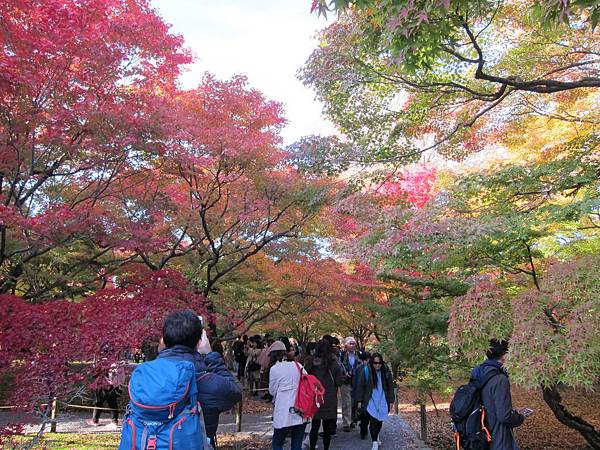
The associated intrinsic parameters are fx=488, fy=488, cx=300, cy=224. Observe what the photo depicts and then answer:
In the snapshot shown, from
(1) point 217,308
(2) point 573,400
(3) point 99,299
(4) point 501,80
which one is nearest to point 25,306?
(3) point 99,299

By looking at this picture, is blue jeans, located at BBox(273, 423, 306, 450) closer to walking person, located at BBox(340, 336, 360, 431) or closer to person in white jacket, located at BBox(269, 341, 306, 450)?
person in white jacket, located at BBox(269, 341, 306, 450)

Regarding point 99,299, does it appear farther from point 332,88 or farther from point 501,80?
point 501,80

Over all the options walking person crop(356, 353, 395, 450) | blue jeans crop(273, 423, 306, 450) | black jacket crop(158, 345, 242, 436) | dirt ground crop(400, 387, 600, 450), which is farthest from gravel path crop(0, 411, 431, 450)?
black jacket crop(158, 345, 242, 436)

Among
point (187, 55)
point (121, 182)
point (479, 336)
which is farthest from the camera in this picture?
point (187, 55)

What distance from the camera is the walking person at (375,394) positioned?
662 cm

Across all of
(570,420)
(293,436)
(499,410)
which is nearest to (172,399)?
→ (499,410)

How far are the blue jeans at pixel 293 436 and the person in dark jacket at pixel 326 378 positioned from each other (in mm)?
1143

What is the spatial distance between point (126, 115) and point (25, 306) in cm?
269

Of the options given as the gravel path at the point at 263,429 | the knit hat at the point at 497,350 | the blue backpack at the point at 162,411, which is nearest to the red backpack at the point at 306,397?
the knit hat at the point at 497,350

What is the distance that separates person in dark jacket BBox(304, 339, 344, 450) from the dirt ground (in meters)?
2.27

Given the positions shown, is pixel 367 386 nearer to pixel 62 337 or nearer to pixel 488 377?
pixel 488 377

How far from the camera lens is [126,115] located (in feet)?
21.2

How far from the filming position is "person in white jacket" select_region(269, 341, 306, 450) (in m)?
5.07

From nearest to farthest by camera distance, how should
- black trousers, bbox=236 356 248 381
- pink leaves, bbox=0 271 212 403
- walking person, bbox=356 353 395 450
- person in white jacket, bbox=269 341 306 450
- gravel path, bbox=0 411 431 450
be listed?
1. pink leaves, bbox=0 271 212 403
2. person in white jacket, bbox=269 341 306 450
3. walking person, bbox=356 353 395 450
4. gravel path, bbox=0 411 431 450
5. black trousers, bbox=236 356 248 381
